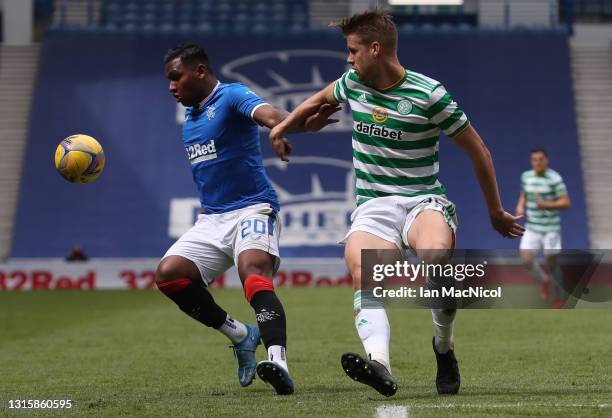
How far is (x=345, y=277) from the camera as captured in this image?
67.2 feet

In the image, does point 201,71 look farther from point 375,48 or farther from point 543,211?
point 543,211

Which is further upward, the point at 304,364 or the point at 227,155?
the point at 227,155

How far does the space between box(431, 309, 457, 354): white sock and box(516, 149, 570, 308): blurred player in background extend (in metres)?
7.99

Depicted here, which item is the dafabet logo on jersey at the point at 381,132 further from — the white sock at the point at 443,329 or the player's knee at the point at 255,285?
the player's knee at the point at 255,285

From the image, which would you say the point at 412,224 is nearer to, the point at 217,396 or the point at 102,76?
the point at 217,396

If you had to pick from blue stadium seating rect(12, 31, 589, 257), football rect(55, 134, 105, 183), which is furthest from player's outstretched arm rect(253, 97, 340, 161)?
blue stadium seating rect(12, 31, 589, 257)

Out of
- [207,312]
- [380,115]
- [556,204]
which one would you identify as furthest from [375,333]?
[556,204]

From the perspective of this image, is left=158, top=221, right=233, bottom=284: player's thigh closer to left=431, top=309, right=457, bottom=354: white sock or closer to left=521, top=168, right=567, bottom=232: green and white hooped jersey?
left=431, top=309, right=457, bottom=354: white sock

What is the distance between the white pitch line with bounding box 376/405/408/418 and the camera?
4.98 m

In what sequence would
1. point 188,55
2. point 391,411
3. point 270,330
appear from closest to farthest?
point 391,411 → point 270,330 → point 188,55

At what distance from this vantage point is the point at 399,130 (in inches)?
224

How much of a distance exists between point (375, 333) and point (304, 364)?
2831 mm

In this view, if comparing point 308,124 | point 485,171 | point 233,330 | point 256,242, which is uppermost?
point 308,124

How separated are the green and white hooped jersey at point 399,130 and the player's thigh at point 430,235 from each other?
196 mm
